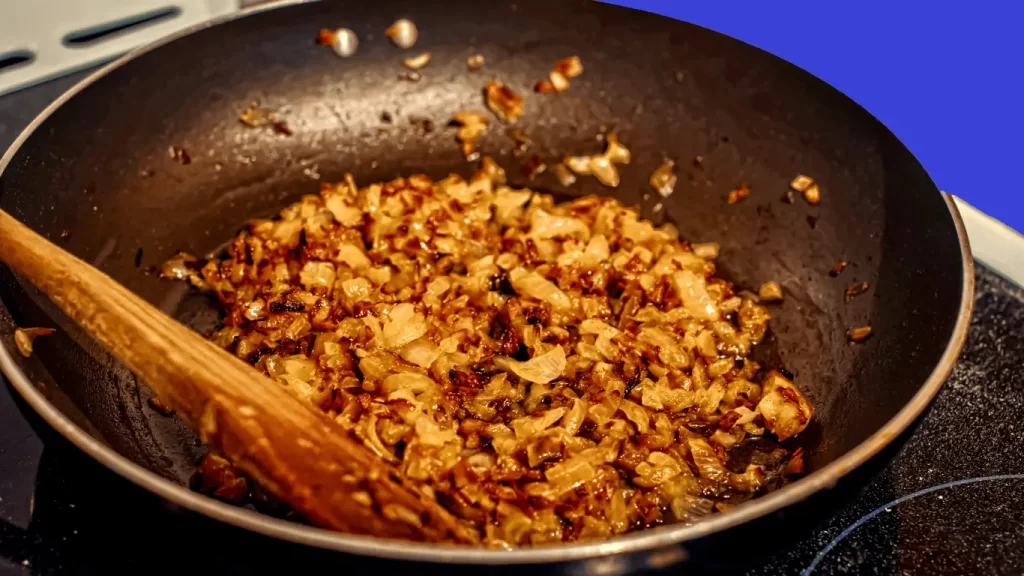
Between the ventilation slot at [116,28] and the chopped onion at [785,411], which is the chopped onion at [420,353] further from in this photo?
the ventilation slot at [116,28]

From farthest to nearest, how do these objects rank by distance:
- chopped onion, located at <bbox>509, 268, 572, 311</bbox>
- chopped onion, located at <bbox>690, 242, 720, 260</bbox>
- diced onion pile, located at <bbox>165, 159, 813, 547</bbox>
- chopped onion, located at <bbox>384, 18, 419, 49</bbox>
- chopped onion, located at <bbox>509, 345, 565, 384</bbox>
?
chopped onion, located at <bbox>384, 18, 419, 49</bbox>
chopped onion, located at <bbox>690, 242, 720, 260</bbox>
chopped onion, located at <bbox>509, 268, 572, 311</bbox>
chopped onion, located at <bbox>509, 345, 565, 384</bbox>
diced onion pile, located at <bbox>165, 159, 813, 547</bbox>

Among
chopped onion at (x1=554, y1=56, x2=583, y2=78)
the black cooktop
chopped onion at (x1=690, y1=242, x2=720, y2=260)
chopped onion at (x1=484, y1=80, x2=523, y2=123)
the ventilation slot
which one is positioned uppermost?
the ventilation slot

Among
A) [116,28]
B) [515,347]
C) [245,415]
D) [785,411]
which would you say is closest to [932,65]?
[785,411]

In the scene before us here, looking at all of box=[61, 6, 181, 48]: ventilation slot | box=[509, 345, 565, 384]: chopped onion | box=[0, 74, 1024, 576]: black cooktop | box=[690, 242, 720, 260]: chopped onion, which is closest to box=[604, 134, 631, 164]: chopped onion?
box=[690, 242, 720, 260]: chopped onion

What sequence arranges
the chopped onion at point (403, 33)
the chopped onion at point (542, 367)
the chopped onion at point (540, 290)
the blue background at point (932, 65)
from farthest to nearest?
the blue background at point (932, 65) < the chopped onion at point (403, 33) < the chopped onion at point (540, 290) < the chopped onion at point (542, 367)

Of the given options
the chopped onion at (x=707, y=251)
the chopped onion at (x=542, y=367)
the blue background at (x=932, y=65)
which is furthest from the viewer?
the blue background at (x=932, y=65)

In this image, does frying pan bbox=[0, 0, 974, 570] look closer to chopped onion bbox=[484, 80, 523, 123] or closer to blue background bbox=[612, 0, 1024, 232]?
chopped onion bbox=[484, 80, 523, 123]

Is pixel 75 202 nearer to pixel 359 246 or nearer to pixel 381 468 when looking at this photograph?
pixel 359 246

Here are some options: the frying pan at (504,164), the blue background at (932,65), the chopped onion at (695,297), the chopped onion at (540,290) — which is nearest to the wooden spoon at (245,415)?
the frying pan at (504,164)
